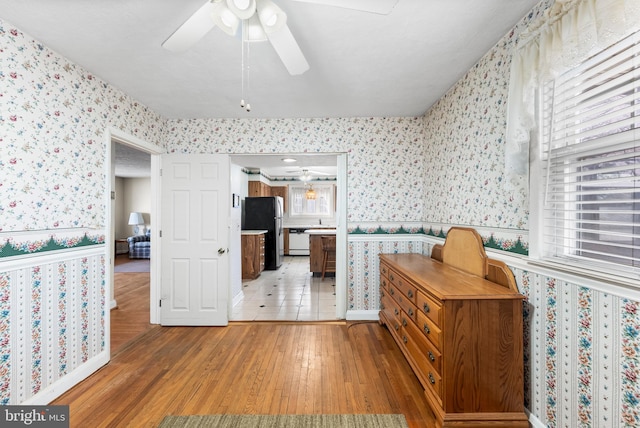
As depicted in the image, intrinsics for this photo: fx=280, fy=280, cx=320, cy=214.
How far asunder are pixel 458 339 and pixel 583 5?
1.72m

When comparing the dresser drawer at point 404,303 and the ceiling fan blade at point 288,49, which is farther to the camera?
the dresser drawer at point 404,303

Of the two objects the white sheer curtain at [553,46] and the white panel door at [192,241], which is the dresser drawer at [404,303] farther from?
the white panel door at [192,241]

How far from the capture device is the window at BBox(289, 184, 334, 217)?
8.45 m

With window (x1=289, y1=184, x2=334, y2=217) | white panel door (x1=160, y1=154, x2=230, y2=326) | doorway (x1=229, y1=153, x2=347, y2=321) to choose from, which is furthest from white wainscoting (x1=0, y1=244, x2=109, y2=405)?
window (x1=289, y1=184, x2=334, y2=217)

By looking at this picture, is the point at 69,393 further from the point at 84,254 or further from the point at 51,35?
the point at 51,35

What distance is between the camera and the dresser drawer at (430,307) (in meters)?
1.70

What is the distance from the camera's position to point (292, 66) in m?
1.68

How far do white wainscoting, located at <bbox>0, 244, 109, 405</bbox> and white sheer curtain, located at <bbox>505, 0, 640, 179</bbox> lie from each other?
3.13 metres

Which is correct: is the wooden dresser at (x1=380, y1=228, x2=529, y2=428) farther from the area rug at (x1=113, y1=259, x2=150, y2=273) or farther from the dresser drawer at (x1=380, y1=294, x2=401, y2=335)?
the area rug at (x1=113, y1=259, x2=150, y2=273)

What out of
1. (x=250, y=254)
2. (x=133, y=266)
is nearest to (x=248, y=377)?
(x=250, y=254)

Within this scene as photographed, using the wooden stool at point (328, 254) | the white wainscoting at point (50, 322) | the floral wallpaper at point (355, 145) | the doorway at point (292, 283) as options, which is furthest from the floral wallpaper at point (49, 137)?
the wooden stool at point (328, 254)

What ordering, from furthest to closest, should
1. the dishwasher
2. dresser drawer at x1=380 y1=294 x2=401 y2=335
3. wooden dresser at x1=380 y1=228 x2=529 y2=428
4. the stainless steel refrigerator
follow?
1. the dishwasher
2. the stainless steel refrigerator
3. dresser drawer at x1=380 y1=294 x2=401 y2=335
4. wooden dresser at x1=380 y1=228 x2=529 y2=428

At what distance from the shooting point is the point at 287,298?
426cm

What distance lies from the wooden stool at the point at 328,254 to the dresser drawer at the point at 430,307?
11.1 feet
